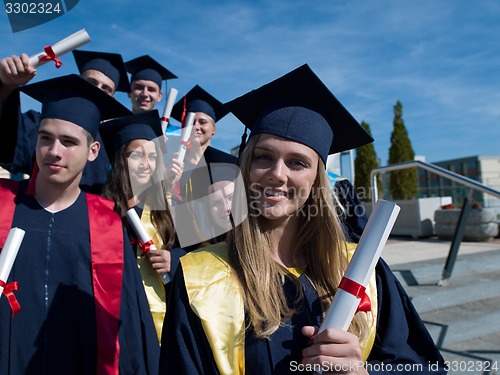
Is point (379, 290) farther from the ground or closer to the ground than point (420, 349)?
farther from the ground

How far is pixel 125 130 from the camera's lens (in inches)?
134

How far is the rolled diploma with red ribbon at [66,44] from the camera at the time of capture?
7.41 feet

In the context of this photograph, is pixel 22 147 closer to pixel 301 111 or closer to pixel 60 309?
pixel 60 309

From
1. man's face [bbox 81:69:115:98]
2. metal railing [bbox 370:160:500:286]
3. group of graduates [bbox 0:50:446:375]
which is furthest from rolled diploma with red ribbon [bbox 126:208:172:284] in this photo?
metal railing [bbox 370:160:500:286]

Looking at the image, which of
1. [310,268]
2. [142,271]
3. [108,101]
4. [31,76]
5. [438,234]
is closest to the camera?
[310,268]

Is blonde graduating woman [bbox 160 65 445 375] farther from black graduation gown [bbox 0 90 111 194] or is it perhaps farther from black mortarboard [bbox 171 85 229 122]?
black mortarboard [bbox 171 85 229 122]

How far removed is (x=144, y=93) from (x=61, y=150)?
2760mm

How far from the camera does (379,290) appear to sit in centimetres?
174

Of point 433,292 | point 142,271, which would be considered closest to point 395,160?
point 433,292

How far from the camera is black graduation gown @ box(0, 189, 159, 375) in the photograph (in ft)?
6.97

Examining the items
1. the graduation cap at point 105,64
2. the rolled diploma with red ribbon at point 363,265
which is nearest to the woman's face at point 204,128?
the graduation cap at point 105,64

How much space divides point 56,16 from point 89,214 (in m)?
1.10

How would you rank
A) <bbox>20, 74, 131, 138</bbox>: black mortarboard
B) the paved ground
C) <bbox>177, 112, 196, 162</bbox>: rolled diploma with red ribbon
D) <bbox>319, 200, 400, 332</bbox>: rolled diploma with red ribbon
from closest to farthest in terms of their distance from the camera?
<bbox>319, 200, 400, 332</bbox>: rolled diploma with red ribbon → <bbox>20, 74, 131, 138</bbox>: black mortarboard → <bbox>177, 112, 196, 162</bbox>: rolled diploma with red ribbon → the paved ground

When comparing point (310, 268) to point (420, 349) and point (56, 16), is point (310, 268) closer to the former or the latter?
point (420, 349)
